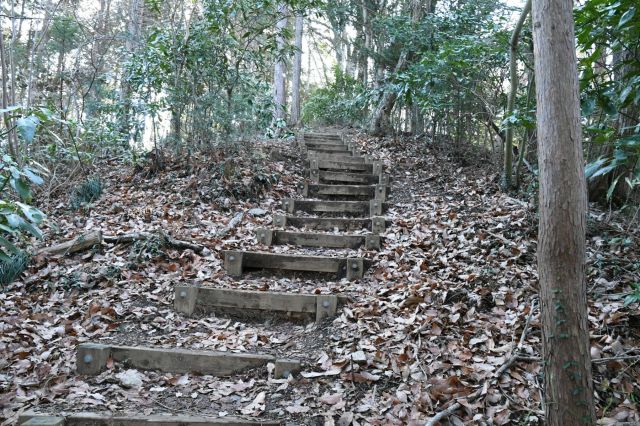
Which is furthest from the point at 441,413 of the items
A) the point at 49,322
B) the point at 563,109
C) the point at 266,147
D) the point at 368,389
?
the point at 266,147

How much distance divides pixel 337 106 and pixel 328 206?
8.85 meters

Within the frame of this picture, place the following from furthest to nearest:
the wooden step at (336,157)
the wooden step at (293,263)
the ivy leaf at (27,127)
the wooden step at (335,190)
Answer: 1. the wooden step at (336,157)
2. the wooden step at (335,190)
3. the wooden step at (293,263)
4. the ivy leaf at (27,127)

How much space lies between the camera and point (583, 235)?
2.27m

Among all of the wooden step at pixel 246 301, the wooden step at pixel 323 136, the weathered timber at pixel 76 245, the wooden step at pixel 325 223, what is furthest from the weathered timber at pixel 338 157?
the wooden step at pixel 246 301

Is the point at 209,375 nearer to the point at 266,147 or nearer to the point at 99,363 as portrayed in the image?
the point at 99,363

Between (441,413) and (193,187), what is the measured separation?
501 centimetres

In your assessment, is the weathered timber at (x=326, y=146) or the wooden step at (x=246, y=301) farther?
the weathered timber at (x=326, y=146)

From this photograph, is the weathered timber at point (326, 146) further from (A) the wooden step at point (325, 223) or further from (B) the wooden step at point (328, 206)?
(A) the wooden step at point (325, 223)

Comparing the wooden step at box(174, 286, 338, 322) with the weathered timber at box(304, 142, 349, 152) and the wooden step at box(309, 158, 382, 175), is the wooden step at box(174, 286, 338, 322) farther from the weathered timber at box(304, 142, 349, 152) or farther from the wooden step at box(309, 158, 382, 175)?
the weathered timber at box(304, 142, 349, 152)

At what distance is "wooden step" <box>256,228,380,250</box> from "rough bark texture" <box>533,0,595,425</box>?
3.19 meters

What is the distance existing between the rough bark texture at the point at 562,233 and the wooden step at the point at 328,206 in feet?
14.1

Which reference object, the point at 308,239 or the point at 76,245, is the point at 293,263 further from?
the point at 76,245

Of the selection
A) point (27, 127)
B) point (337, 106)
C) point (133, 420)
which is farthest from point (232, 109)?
point (337, 106)

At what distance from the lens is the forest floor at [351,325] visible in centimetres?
287
